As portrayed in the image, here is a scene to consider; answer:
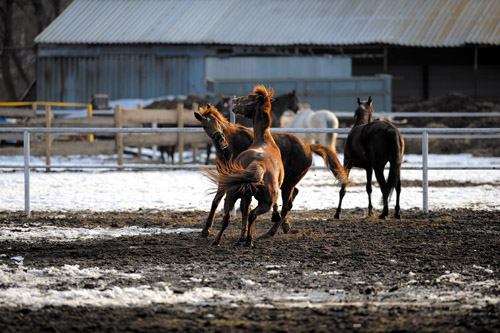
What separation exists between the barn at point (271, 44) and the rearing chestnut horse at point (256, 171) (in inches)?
854

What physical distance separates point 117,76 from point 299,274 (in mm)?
26275

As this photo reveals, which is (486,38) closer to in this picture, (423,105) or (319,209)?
(423,105)

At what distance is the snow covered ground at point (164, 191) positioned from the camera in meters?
10.0

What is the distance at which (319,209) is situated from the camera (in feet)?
31.4

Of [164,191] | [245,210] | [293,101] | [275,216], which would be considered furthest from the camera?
[293,101]

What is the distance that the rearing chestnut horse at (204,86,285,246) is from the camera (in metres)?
6.03

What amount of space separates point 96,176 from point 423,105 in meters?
14.5

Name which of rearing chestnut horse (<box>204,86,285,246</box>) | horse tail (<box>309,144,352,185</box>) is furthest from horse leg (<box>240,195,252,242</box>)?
horse tail (<box>309,144,352,185</box>)

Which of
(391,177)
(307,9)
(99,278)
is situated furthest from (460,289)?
(307,9)

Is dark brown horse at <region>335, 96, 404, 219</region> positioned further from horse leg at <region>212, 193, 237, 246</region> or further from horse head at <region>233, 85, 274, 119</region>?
horse leg at <region>212, 193, 237, 246</region>

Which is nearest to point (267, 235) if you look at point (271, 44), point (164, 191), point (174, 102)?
point (164, 191)

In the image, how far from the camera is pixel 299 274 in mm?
5223

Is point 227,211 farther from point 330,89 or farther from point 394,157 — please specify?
point 330,89

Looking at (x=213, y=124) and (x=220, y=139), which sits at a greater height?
(x=213, y=124)
